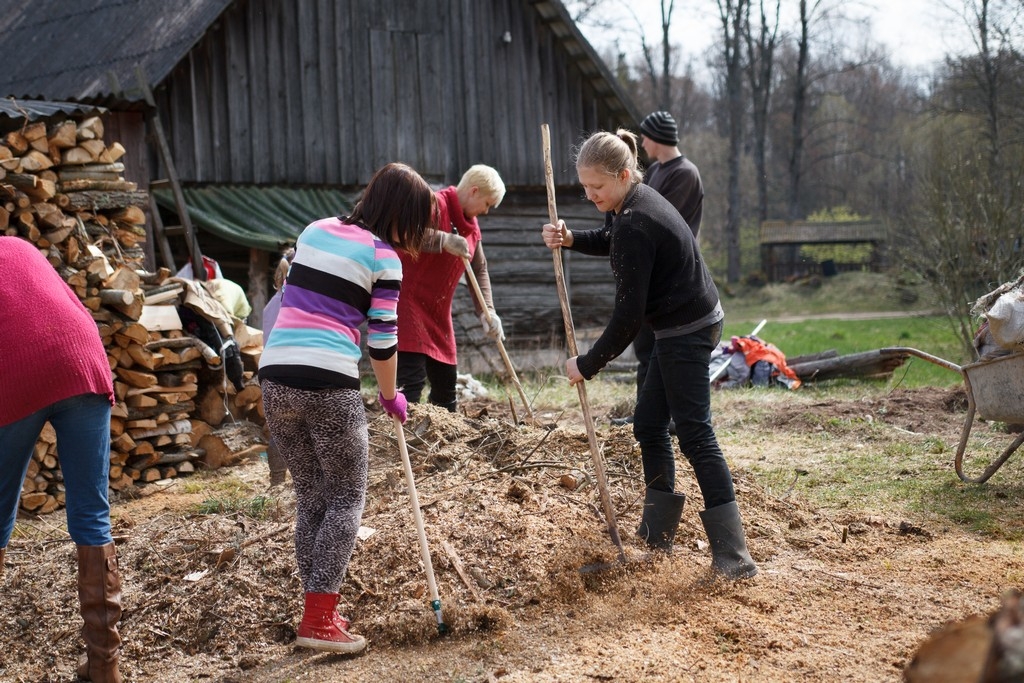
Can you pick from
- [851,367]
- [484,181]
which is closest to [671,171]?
[484,181]

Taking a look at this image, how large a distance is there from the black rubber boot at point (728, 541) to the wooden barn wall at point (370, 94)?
27.4 ft

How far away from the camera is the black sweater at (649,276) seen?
3.73 m

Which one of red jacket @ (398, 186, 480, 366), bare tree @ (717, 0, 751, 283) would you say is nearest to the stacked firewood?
red jacket @ (398, 186, 480, 366)

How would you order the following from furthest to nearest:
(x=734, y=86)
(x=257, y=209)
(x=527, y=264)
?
1. (x=734, y=86)
2. (x=527, y=264)
3. (x=257, y=209)

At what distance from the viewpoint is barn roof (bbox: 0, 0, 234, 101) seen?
1020 centimetres

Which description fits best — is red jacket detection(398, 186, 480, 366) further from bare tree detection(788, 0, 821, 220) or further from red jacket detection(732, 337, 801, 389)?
bare tree detection(788, 0, 821, 220)

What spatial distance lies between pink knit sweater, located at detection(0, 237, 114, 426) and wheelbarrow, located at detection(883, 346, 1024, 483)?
434 centimetres

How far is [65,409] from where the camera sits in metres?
→ 3.25

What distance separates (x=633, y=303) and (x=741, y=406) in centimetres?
517

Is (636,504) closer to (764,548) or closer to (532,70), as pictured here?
(764,548)

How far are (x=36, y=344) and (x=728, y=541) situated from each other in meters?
2.71

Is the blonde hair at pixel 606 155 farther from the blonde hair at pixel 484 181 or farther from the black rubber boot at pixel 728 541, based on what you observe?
the blonde hair at pixel 484 181

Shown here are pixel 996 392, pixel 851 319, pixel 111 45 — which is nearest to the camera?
pixel 996 392

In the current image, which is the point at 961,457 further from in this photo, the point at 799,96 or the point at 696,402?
the point at 799,96
